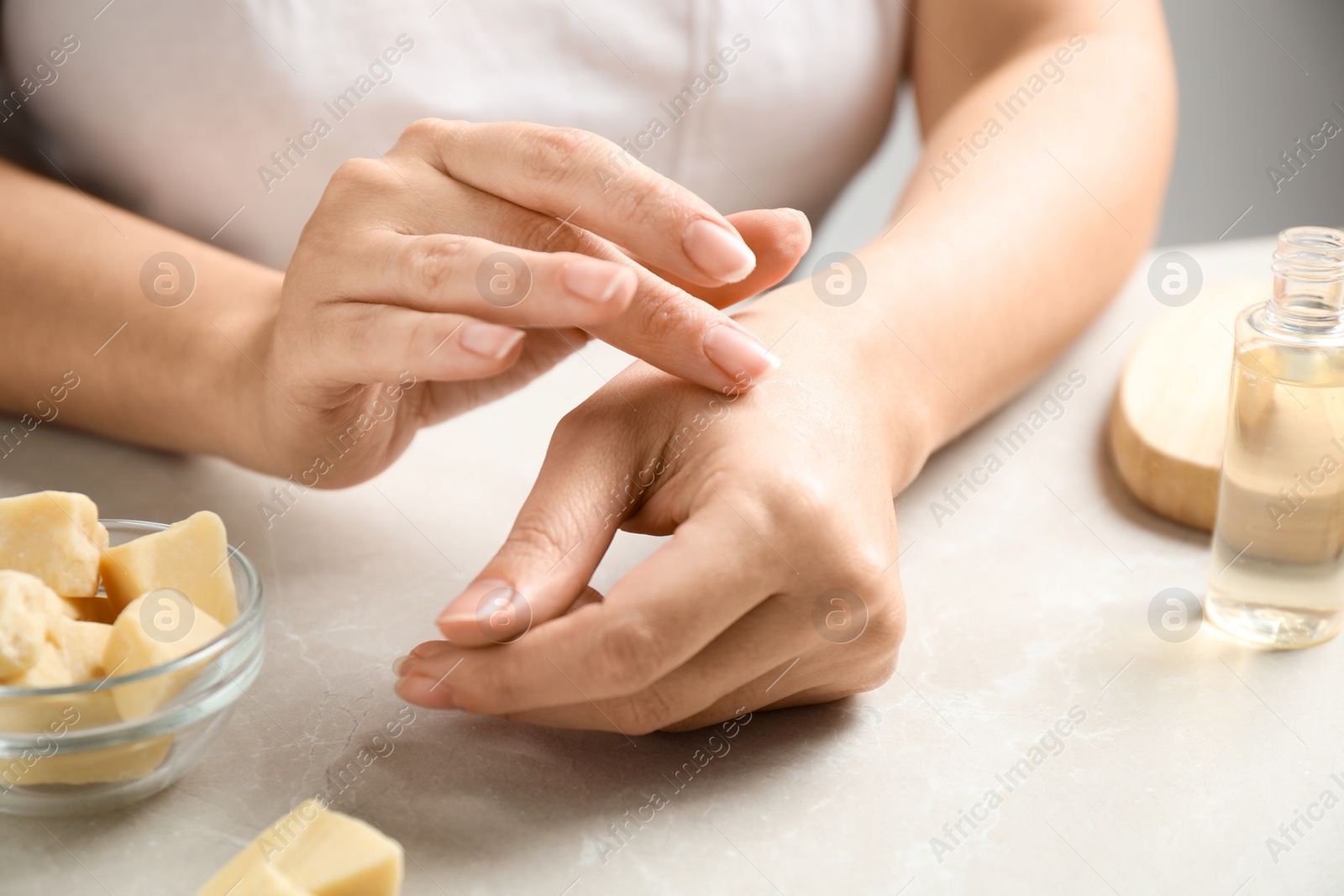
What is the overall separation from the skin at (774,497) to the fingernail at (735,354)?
0.02 m

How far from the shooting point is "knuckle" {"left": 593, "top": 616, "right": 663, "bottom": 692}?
51cm

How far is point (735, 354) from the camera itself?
23.9 inches

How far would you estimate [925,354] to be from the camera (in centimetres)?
78

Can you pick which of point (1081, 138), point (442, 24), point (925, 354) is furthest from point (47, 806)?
point (1081, 138)

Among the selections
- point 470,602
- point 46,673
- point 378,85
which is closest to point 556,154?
point 470,602

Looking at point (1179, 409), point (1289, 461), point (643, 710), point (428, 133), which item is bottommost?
point (1179, 409)

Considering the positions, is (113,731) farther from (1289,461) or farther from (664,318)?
(1289,461)

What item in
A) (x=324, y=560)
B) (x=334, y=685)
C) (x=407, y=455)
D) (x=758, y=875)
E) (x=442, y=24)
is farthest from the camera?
(x=442, y=24)

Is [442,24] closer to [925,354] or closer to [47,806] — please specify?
[925,354]

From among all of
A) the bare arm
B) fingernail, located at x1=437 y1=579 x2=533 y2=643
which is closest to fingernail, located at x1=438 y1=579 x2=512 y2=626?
fingernail, located at x1=437 y1=579 x2=533 y2=643

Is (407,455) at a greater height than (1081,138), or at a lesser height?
greater

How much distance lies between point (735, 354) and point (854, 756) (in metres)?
0.22

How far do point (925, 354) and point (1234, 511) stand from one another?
0.23 metres

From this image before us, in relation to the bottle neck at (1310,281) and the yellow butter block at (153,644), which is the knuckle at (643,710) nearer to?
the yellow butter block at (153,644)
